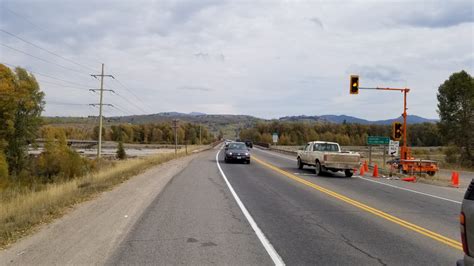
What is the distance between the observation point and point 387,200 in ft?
50.6

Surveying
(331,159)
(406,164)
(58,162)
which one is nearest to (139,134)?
(58,162)

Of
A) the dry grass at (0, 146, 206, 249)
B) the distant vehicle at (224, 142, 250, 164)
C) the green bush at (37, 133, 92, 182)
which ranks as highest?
the distant vehicle at (224, 142, 250, 164)

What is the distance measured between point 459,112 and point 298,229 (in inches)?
1817

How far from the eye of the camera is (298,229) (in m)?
Answer: 9.77

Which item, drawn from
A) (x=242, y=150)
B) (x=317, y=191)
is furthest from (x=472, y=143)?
(x=317, y=191)

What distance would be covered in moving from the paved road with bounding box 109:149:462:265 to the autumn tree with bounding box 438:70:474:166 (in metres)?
36.1

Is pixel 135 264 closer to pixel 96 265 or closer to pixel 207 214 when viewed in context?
pixel 96 265

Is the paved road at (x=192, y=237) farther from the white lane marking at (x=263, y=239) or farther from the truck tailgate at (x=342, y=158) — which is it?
the truck tailgate at (x=342, y=158)

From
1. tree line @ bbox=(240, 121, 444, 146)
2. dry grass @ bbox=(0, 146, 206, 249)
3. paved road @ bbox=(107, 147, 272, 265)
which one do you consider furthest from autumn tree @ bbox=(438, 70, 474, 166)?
tree line @ bbox=(240, 121, 444, 146)

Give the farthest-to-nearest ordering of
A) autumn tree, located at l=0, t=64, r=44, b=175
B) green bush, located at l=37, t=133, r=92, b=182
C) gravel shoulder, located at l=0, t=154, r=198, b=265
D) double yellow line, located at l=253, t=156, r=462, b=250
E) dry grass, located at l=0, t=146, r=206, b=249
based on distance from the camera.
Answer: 1. green bush, located at l=37, t=133, r=92, b=182
2. autumn tree, located at l=0, t=64, r=44, b=175
3. dry grass, located at l=0, t=146, r=206, b=249
4. double yellow line, located at l=253, t=156, r=462, b=250
5. gravel shoulder, located at l=0, t=154, r=198, b=265

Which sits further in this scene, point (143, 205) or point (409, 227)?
point (143, 205)

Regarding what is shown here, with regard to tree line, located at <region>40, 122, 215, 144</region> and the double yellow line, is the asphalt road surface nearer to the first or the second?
the double yellow line

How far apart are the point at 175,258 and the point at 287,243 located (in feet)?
7.03

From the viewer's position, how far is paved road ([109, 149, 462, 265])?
24.5 feet
